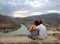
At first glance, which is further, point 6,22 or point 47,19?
point 47,19

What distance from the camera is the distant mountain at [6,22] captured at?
28.4 ft

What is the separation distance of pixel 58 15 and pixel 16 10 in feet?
5.54

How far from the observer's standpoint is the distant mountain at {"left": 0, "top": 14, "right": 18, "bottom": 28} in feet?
28.4

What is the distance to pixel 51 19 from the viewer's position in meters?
8.79

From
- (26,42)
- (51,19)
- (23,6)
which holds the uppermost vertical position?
(23,6)

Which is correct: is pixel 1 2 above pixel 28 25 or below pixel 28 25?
above

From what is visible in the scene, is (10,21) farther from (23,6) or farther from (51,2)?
(51,2)

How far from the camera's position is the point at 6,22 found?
8680mm

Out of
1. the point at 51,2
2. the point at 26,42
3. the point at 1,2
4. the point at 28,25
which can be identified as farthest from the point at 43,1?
the point at 26,42

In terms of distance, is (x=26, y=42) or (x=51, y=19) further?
(x=51, y=19)

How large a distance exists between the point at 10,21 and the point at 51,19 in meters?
1.63

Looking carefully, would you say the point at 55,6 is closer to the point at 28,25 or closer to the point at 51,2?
the point at 51,2

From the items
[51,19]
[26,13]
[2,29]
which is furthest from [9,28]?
[51,19]

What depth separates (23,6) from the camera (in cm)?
884
